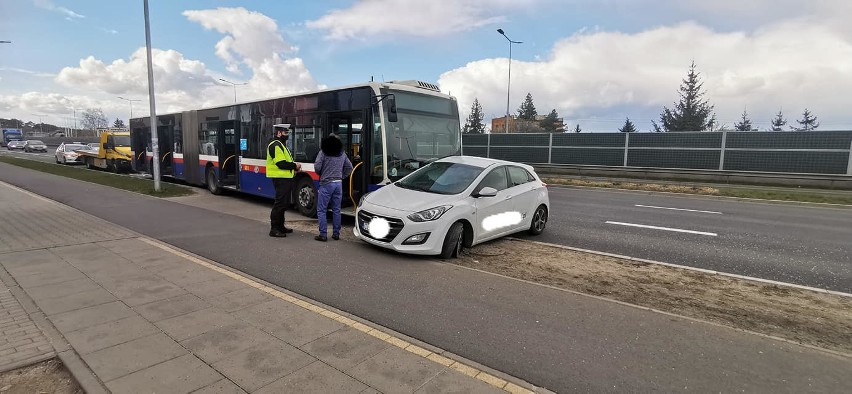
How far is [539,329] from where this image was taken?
13.1ft

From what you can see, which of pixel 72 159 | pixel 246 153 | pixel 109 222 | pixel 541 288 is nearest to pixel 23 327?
pixel 541 288

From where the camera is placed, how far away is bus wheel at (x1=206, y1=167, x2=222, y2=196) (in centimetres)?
1386

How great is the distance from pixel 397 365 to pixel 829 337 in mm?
3938

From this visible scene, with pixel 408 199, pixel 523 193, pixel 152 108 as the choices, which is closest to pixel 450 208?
pixel 408 199

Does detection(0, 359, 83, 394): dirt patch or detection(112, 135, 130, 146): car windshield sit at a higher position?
detection(112, 135, 130, 146): car windshield

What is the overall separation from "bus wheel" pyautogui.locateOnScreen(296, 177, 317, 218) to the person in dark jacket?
2.54 meters

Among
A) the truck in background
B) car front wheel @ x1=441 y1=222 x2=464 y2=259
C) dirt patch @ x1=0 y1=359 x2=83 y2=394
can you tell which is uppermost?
the truck in background

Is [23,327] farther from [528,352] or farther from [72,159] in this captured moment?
[72,159]

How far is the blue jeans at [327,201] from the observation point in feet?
24.2

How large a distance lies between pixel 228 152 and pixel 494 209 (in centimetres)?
933

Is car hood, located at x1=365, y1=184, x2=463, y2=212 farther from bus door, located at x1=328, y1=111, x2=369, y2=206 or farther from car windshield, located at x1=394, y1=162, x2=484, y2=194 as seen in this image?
bus door, located at x1=328, y1=111, x2=369, y2=206

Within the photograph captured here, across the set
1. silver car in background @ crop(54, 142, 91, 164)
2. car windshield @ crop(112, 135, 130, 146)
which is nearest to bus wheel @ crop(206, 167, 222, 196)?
car windshield @ crop(112, 135, 130, 146)

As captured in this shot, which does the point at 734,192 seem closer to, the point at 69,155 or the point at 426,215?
the point at 426,215

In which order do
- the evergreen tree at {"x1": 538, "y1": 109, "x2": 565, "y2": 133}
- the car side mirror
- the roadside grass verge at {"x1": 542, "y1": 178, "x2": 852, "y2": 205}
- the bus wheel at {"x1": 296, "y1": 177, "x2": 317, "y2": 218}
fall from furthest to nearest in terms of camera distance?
1. the evergreen tree at {"x1": 538, "y1": 109, "x2": 565, "y2": 133}
2. the roadside grass verge at {"x1": 542, "y1": 178, "x2": 852, "y2": 205}
3. the bus wheel at {"x1": 296, "y1": 177, "x2": 317, "y2": 218}
4. the car side mirror
